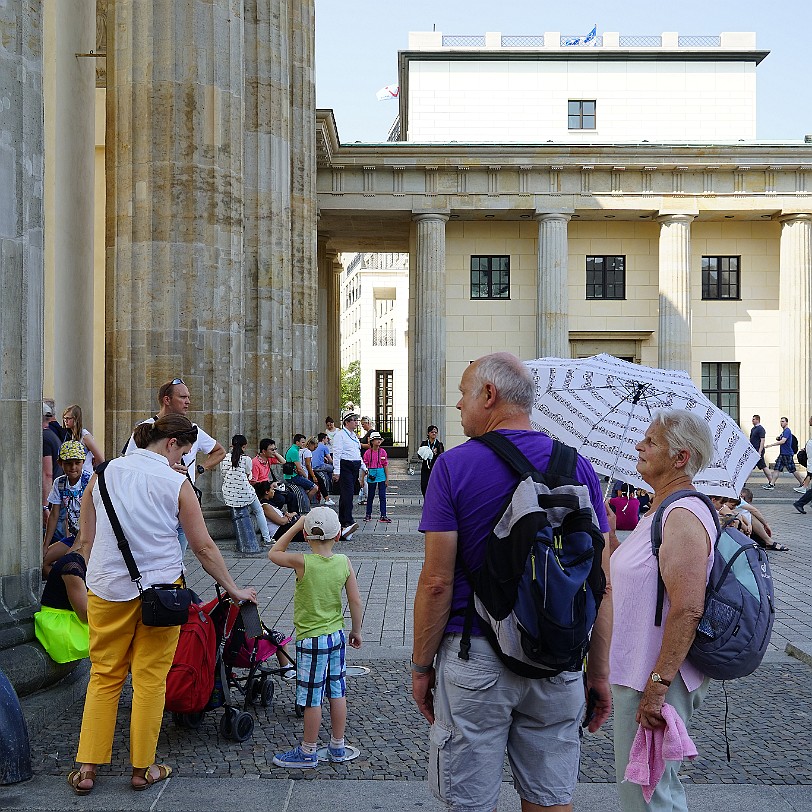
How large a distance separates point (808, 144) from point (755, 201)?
2571 millimetres

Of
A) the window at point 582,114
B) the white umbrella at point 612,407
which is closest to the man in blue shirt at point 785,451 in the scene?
the window at point 582,114

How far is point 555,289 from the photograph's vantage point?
123ft

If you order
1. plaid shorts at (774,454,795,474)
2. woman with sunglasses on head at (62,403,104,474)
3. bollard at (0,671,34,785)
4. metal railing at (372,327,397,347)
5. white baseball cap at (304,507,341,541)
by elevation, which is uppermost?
metal railing at (372,327,397,347)

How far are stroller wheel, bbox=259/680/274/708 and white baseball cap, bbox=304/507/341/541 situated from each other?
4.16ft

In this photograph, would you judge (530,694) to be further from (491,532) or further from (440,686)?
(491,532)

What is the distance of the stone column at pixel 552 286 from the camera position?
37031 mm

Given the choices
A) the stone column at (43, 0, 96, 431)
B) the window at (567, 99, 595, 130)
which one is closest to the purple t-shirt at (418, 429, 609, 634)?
the stone column at (43, 0, 96, 431)

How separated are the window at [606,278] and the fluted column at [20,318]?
34333mm

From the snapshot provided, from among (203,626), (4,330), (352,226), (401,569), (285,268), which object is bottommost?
(401,569)

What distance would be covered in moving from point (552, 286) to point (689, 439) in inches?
1342

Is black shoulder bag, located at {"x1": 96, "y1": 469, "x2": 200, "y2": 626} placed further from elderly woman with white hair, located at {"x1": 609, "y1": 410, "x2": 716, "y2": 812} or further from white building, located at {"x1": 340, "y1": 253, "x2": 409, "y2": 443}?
white building, located at {"x1": 340, "y1": 253, "x2": 409, "y2": 443}

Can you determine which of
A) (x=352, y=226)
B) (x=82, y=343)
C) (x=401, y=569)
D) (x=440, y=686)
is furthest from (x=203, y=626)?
(x=352, y=226)

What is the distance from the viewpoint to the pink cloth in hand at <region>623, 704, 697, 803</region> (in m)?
3.69

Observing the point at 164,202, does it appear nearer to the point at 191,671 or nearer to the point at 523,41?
the point at 191,671
